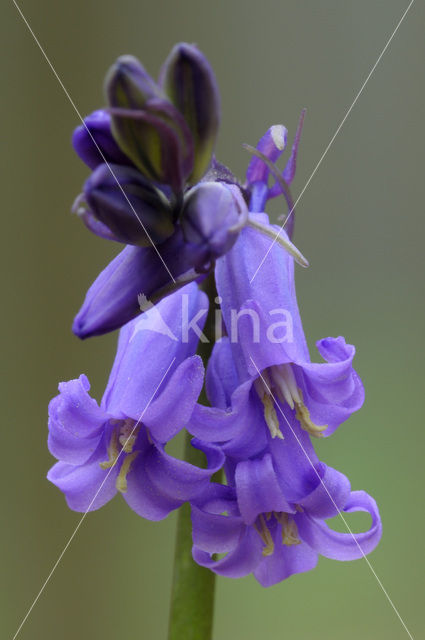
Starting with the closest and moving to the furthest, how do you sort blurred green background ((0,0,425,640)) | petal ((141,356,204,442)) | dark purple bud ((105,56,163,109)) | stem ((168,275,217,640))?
1. dark purple bud ((105,56,163,109))
2. petal ((141,356,204,442))
3. stem ((168,275,217,640))
4. blurred green background ((0,0,425,640))

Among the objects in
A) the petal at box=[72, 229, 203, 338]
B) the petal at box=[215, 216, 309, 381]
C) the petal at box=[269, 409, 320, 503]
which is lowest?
the petal at box=[269, 409, 320, 503]

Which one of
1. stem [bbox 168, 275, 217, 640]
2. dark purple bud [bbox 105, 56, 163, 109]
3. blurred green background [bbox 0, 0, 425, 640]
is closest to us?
dark purple bud [bbox 105, 56, 163, 109]

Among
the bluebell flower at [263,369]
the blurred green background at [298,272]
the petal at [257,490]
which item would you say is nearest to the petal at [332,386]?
the bluebell flower at [263,369]

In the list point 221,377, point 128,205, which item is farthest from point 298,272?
point 128,205

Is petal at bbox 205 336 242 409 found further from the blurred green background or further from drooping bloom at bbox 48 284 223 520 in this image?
the blurred green background

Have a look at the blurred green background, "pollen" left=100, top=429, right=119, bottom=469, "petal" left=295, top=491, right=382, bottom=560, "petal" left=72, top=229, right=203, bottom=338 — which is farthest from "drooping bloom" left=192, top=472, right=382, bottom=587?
the blurred green background

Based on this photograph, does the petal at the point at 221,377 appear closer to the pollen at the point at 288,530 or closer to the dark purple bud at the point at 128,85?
the pollen at the point at 288,530

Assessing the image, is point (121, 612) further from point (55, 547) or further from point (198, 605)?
point (198, 605)

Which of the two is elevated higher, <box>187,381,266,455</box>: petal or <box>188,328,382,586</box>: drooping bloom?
<box>187,381,266,455</box>: petal
